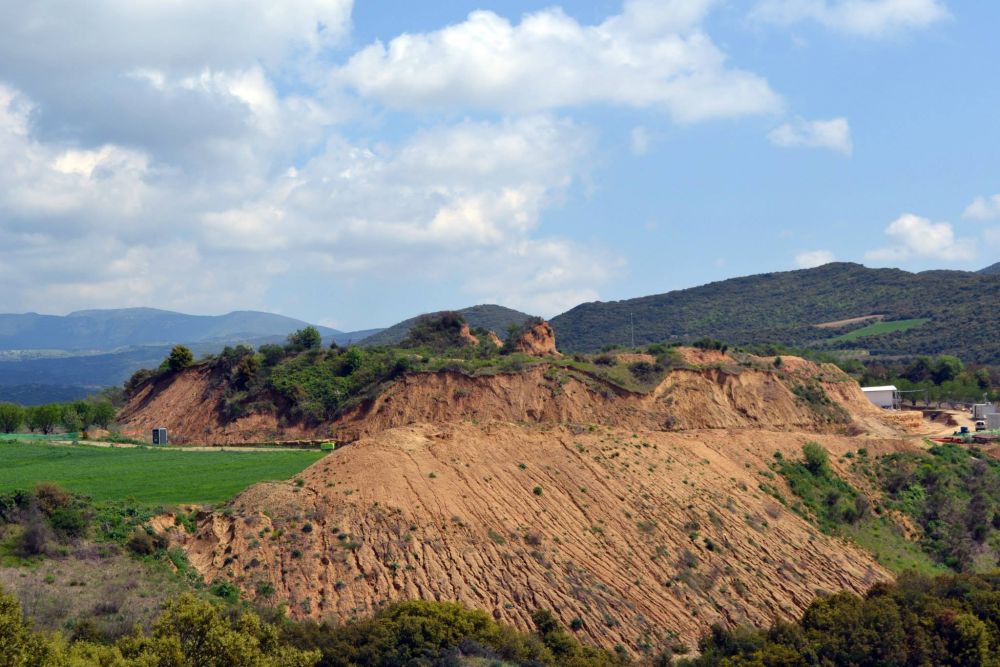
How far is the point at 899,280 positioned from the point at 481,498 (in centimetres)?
12471

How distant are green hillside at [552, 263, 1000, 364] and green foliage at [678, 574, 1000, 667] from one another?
75867 millimetres

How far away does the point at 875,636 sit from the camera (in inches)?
900

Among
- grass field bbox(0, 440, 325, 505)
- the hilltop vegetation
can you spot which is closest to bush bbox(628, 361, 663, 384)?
the hilltop vegetation

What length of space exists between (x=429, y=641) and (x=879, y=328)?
350ft

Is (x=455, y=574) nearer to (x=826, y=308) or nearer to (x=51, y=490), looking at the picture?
(x=51, y=490)

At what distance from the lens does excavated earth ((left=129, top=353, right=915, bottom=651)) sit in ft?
81.6

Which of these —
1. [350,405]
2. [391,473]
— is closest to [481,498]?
[391,473]

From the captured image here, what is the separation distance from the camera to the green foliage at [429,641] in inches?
782

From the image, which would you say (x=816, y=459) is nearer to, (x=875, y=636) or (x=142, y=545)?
(x=875, y=636)

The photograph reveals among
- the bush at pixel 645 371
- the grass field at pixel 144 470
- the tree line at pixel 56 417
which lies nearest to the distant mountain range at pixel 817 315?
the tree line at pixel 56 417

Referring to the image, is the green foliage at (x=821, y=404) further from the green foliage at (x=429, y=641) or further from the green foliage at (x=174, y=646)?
the green foliage at (x=174, y=646)

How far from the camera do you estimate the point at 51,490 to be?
25.5 metres

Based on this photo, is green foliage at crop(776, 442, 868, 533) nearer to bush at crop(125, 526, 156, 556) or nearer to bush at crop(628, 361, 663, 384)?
bush at crop(628, 361, 663, 384)

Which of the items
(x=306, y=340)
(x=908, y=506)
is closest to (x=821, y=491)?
(x=908, y=506)
